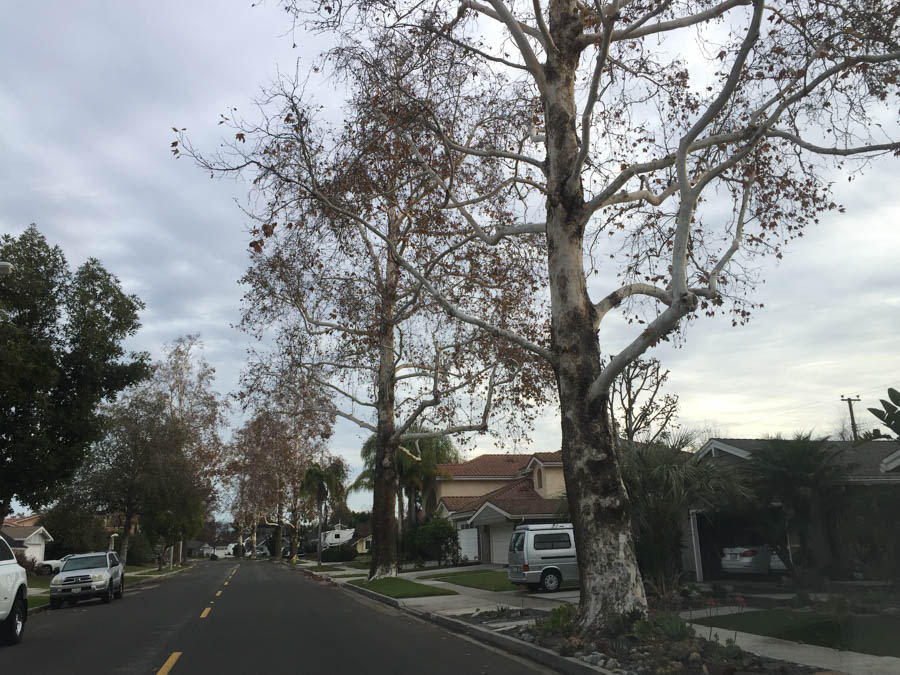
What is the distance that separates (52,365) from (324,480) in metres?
40.2

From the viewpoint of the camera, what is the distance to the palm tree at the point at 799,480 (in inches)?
703

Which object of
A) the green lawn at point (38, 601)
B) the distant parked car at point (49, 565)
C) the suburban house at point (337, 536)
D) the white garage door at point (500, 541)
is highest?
the suburban house at point (337, 536)

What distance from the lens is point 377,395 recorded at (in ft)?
94.8

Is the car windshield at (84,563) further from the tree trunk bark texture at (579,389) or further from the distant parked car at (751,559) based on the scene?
the distant parked car at (751,559)

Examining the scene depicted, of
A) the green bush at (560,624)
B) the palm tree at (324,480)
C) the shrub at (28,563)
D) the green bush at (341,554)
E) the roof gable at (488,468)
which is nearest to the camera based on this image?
the green bush at (560,624)

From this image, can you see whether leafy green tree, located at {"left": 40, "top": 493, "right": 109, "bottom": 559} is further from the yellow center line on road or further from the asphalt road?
the yellow center line on road

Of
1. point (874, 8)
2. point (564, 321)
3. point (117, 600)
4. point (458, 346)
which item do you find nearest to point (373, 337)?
point (458, 346)

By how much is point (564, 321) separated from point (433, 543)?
105 feet

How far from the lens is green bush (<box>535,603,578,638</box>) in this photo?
11280 millimetres

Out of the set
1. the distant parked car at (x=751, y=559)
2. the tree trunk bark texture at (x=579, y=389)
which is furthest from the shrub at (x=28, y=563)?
the tree trunk bark texture at (x=579, y=389)

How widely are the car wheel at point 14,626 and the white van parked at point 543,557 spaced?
1352 centimetres

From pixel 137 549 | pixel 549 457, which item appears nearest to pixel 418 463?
pixel 549 457

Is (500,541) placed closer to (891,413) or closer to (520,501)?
(520,501)

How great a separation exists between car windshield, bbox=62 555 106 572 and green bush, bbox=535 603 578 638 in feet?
59.0
